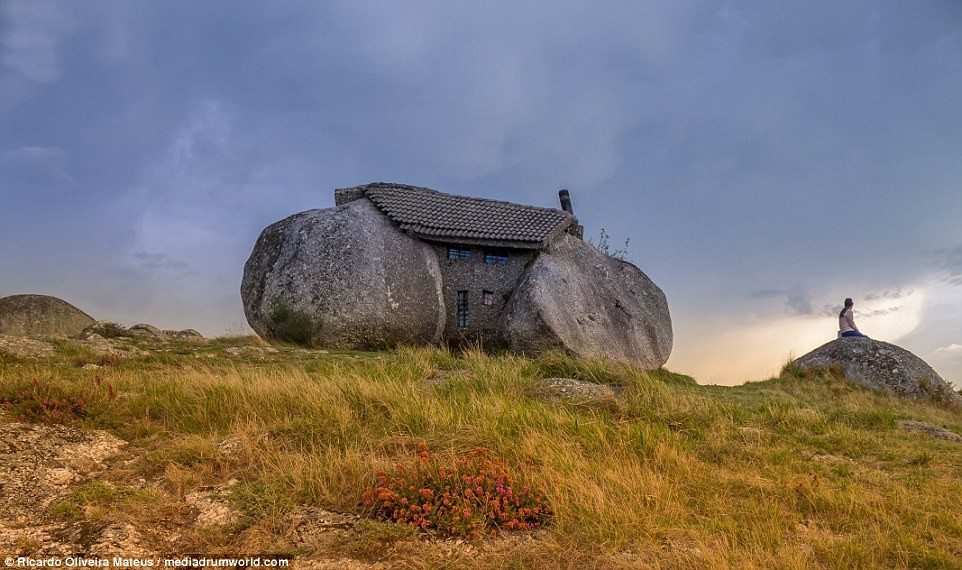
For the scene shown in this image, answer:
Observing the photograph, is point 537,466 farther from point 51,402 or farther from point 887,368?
point 887,368

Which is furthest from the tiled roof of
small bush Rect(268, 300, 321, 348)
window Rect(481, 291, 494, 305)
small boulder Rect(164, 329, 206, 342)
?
small boulder Rect(164, 329, 206, 342)

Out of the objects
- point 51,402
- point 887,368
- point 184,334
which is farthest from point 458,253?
point 887,368

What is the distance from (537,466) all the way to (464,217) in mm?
15095

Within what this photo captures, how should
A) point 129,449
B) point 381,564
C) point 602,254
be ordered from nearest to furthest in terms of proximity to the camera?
point 381,564
point 129,449
point 602,254

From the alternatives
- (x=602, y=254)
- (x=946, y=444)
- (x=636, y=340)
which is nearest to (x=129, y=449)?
(x=946, y=444)

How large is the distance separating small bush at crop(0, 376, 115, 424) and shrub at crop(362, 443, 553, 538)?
4.55 metres

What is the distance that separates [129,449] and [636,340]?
15821mm

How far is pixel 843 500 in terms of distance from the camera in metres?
6.00

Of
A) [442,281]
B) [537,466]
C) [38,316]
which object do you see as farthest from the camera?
[38,316]

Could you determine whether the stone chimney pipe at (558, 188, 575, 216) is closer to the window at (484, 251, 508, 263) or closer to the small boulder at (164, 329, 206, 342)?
the window at (484, 251, 508, 263)

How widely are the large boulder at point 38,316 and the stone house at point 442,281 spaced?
8215mm

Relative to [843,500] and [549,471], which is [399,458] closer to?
[549,471]

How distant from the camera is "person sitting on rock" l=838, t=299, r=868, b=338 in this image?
68.6 feet

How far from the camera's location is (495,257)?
1991 centimetres
